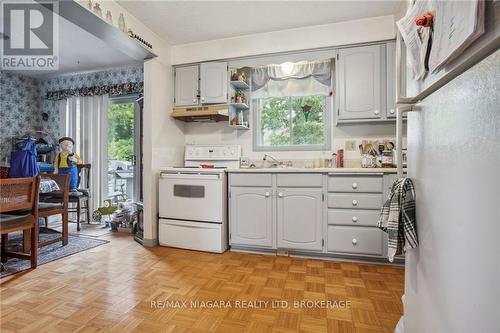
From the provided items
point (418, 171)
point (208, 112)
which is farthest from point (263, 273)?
point (208, 112)

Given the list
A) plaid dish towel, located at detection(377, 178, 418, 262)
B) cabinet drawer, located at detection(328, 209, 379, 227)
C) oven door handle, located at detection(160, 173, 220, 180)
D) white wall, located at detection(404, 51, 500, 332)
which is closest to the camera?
white wall, located at detection(404, 51, 500, 332)

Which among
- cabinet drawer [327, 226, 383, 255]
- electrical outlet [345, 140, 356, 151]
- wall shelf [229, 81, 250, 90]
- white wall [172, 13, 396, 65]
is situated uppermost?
white wall [172, 13, 396, 65]

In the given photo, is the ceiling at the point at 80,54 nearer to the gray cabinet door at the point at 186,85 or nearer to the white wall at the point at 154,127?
the white wall at the point at 154,127

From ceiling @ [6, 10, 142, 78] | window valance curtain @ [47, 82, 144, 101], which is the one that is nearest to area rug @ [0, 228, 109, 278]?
window valance curtain @ [47, 82, 144, 101]

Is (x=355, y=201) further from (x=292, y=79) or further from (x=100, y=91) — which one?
(x=100, y=91)

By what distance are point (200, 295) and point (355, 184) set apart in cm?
160

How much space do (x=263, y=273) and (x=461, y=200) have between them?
180cm

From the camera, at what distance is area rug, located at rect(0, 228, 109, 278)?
2.26 metres

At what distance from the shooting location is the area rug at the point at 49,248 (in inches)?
89.1

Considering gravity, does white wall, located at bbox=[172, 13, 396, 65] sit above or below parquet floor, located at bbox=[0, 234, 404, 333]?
above

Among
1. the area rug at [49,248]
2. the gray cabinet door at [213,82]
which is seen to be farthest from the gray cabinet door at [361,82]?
the area rug at [49,248]

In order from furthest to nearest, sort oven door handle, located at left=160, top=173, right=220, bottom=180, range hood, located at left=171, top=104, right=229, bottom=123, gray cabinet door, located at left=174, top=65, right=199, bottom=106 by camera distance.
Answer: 1. gray cabinet door, located at left=174, top=65, right=199, bottom=106
2. range hood, located at left=171, top=104, right=229, bottom=123
3. oven door handle, located at left=160, top=173, right=220, bottom=180

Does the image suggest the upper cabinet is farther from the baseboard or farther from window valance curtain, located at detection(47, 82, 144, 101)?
the baseboard

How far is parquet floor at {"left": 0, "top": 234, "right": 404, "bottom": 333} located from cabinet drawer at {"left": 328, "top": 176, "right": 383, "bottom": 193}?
0.68 metres
